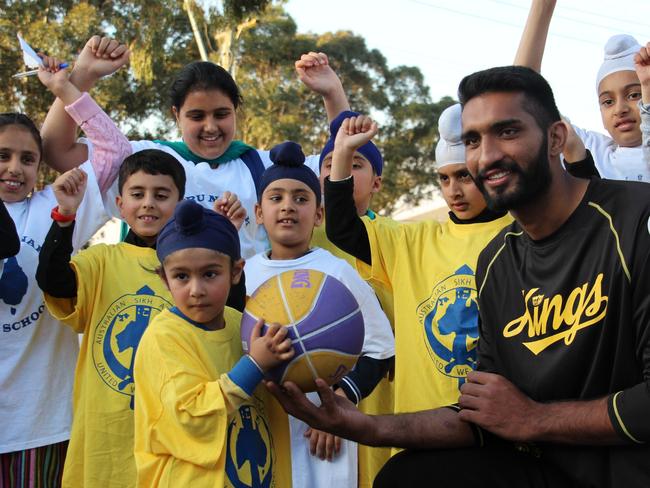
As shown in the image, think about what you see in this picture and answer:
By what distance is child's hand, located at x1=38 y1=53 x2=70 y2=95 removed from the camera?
4.77m

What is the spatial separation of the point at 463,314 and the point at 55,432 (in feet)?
7.73

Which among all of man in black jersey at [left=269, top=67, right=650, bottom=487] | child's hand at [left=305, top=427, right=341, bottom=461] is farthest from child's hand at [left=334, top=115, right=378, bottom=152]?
child's hand at [left=305, top=427, right=341, bottom=461]

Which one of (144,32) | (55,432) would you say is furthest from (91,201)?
(144,32)

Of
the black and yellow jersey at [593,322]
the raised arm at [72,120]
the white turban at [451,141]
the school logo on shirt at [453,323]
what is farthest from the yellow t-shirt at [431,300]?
the raised arm at [72,120]

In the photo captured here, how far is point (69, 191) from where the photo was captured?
Answer: 13.3ft

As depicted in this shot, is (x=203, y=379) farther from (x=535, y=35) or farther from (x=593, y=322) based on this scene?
(x=535, y=35)

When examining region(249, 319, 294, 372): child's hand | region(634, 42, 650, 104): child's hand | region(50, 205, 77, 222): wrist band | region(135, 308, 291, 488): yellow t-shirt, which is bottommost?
region(135, 308, 291, 488): yellow t-shirt

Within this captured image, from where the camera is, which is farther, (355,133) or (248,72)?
(248,72)

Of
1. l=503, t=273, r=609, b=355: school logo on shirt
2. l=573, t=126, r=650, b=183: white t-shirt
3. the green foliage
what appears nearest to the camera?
l=503, t=273, r=609, b=355: school logo on shirt

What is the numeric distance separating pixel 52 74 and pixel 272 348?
8.73 feet

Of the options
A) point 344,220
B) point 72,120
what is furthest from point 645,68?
point 72,120

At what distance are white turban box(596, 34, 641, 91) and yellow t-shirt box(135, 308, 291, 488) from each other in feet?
9.30

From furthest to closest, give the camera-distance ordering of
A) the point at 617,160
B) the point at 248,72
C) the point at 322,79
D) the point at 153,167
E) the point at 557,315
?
1. the point at 248,72
2. the point at 322,79
3. the point at 617,160
4. the point at 153,167
5. the point at 557,315

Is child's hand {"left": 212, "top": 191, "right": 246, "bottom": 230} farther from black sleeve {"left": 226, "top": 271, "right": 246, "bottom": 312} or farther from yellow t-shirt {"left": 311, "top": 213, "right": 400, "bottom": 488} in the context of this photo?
yellow t-shirt {"left": 311, "top": 213, "right": 400, "bottom": 488}
